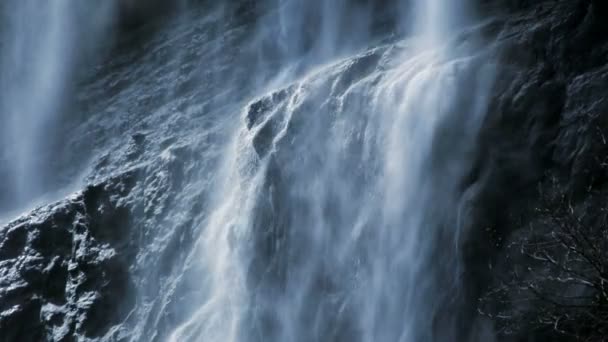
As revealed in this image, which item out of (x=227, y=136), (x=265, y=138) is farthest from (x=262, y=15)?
(x=265, y=138)

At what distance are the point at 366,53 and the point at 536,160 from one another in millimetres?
5541

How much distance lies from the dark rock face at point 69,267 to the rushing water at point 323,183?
760mm

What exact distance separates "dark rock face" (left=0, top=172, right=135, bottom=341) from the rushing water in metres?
0.76

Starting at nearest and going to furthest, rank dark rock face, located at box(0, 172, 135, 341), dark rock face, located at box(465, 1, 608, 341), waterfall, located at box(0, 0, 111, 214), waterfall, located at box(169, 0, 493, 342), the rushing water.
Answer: dark rock face, located at box(465, 1, 608, 341), waterfall, located at box(169, 0, 493, 342), the rushing water, dark rock face, located at box(0, 172, 135, 341), waterfall, located at box(0, 0, 111, 214)

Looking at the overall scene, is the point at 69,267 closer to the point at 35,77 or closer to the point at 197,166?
the point at 197,166

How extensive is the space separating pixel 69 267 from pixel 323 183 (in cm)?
745

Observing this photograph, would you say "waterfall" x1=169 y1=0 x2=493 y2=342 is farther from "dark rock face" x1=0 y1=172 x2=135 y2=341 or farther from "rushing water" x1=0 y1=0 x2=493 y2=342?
"dark rock face" x1=0 y1=172 x2=135 y2=341

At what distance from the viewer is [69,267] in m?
16.9

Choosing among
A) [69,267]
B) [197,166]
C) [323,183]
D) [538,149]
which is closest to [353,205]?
[323,183]

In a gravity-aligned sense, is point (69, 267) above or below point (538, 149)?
above

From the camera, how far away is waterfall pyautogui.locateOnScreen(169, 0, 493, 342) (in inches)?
458

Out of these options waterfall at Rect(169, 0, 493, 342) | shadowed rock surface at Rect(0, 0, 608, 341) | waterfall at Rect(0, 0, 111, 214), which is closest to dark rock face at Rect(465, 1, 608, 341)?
shadowed rock surface at Rect(0, 0, 608, 341)

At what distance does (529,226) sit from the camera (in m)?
10.6

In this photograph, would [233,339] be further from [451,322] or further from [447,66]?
[447,66]
